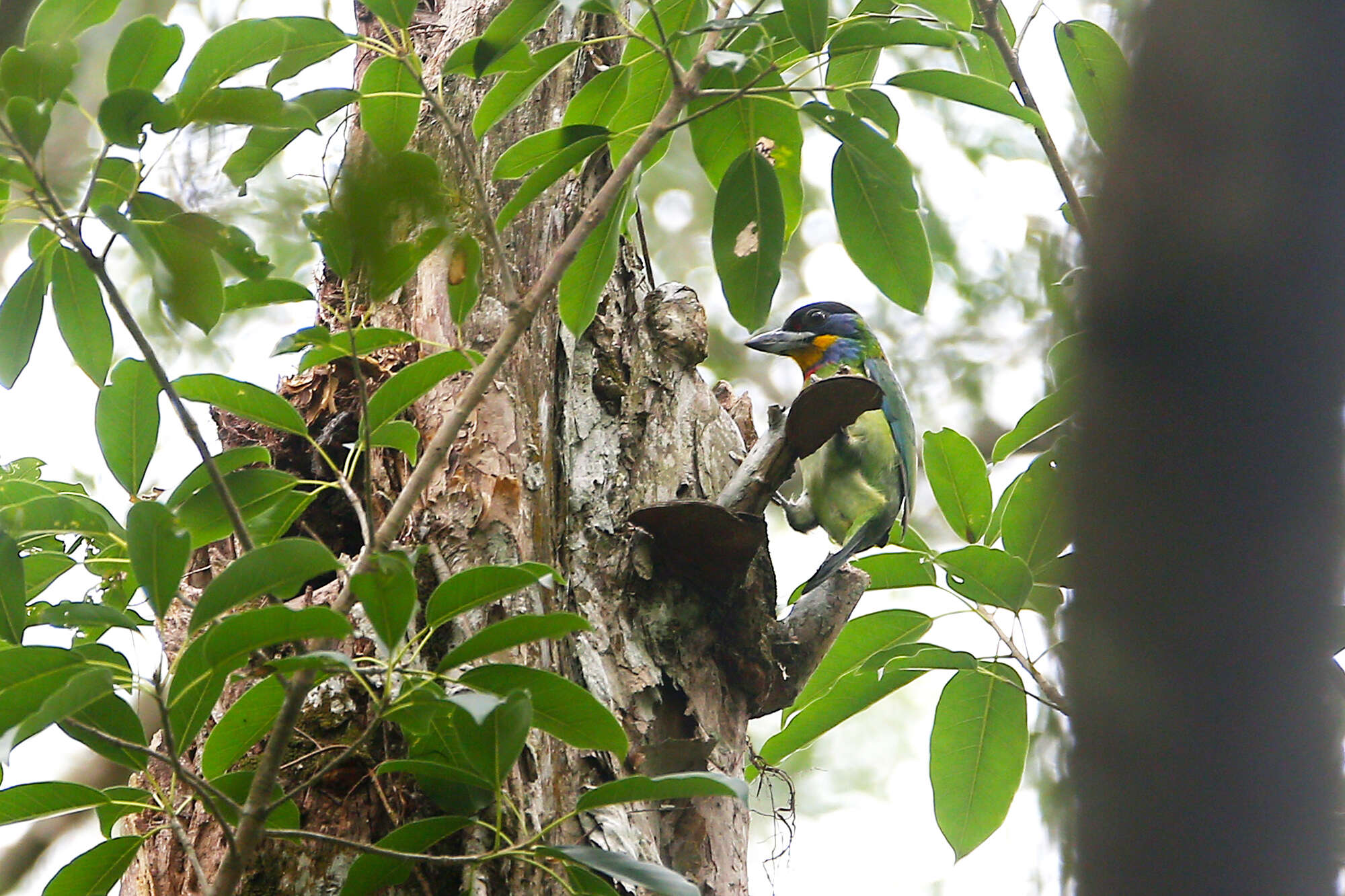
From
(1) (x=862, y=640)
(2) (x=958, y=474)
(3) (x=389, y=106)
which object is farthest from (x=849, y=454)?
(3) (x=389, y=106)

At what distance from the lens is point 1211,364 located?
543 millimetres

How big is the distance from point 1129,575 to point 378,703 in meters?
0.98

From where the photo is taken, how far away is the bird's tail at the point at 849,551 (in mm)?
2654

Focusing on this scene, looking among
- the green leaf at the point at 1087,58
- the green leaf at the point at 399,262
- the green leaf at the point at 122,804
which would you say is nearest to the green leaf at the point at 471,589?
the green leaf at the point at 399,262

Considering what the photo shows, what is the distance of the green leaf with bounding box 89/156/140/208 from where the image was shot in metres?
1.54

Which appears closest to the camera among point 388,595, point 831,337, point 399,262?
point 388,595

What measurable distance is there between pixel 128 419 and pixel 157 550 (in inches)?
18.3

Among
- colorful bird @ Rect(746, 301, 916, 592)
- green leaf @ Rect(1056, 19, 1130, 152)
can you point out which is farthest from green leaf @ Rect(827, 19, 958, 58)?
colorful bird @ Rect(746, 301, 916, 592)

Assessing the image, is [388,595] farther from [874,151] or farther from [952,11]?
[952,11]

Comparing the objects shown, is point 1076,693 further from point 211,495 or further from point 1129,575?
point 211,495

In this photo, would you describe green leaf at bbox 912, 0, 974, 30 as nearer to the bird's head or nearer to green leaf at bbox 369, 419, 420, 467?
green leaf at bbox 369, 419, 420, 467

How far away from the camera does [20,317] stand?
5.71 ft

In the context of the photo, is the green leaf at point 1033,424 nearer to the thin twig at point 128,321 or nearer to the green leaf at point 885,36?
the green leaf at point 885,36

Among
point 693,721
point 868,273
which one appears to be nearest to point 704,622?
point 693,721
